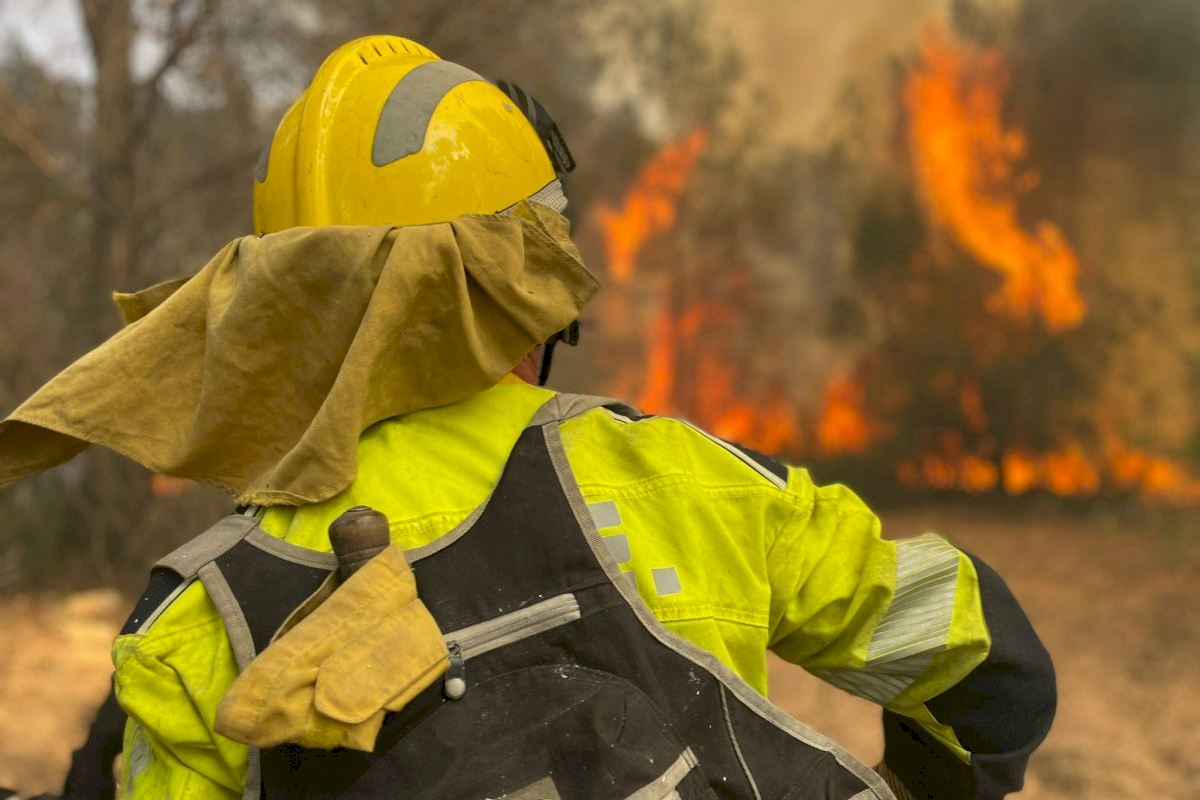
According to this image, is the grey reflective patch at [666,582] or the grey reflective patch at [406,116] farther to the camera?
the grey reflective patch at [406,116]

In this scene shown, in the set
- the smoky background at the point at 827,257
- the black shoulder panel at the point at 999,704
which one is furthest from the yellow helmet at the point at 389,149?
→ the smoky background at the point at 827,257

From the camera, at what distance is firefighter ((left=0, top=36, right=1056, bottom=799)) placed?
121 cm

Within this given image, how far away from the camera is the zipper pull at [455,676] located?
1.22m

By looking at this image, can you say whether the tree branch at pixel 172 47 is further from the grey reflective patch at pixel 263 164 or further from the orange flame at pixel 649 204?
the grey reflective patch at pixel 263 164

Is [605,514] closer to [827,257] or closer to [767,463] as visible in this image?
[767,463]

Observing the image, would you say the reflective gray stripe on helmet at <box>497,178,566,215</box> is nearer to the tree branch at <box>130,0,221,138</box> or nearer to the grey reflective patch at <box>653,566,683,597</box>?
the grey reflective patch at <box>653,566,683,597</box>

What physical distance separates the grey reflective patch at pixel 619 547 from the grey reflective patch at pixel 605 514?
17mm

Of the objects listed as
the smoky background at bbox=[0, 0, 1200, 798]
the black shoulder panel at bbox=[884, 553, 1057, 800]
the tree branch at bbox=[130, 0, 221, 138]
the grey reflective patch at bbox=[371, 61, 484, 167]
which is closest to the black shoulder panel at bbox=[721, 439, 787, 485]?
the black shoulder panel at bbox=[884, 553, 1057, 800]

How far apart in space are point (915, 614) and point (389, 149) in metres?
1.03

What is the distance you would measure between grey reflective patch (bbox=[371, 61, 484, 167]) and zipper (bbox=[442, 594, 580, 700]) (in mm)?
719

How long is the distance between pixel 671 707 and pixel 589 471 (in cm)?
33

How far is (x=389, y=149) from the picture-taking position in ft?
5.15

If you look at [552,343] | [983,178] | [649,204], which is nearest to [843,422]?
[983,178]

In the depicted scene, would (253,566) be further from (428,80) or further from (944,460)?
(944,460)
